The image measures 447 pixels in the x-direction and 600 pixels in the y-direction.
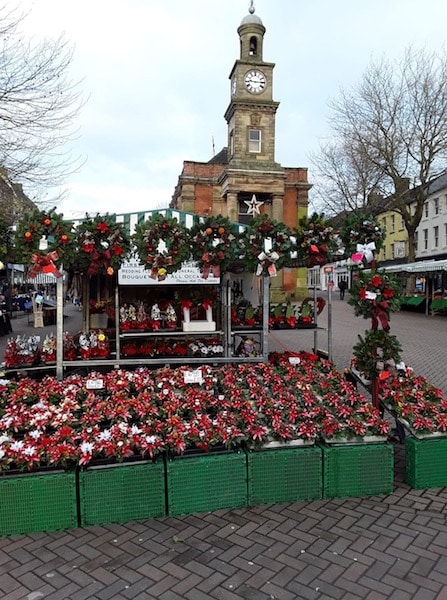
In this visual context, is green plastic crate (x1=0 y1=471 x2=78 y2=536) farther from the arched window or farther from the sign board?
the arched window

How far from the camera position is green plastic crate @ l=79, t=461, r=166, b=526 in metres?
3.65

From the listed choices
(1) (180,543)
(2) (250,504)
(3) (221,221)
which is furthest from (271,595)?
(3) (221,221)

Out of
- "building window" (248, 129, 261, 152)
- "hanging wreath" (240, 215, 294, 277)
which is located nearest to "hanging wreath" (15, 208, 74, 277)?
"hanging wreath" (240, 215, 294, 277)

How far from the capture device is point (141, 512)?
12.3 feet

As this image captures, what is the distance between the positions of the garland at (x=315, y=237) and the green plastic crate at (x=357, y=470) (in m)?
2.29

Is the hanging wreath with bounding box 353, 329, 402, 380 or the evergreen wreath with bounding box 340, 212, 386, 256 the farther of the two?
the evergreen wreath with bounding box 340, 212, 386, 256

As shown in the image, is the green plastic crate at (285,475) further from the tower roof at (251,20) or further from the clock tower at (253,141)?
the tower roof at (251,20)

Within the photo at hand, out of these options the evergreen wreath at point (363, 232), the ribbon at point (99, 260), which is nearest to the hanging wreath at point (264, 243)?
the evergreen wreath at point (363, 232)

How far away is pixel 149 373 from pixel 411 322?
1740 centimetres

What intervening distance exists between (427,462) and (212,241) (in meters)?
3.13

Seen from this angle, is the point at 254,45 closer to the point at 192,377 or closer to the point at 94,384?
the point at 192,377

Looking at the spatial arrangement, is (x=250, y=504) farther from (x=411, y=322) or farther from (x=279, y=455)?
(x=411, y=322)

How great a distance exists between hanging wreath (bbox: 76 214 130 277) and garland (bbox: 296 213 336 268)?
6.74ft

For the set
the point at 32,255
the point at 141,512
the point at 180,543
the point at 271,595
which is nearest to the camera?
the point at 271,595
